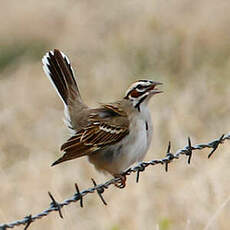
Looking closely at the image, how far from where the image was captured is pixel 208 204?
9.41 meters

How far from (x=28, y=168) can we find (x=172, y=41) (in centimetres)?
468

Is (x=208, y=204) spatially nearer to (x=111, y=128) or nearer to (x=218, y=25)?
(x=111, y=128)

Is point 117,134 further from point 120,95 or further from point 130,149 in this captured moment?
point 120,95

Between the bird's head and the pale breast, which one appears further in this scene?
the bird's head

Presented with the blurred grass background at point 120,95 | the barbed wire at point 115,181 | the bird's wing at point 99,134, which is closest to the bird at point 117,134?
the bird's wing at point 99,134

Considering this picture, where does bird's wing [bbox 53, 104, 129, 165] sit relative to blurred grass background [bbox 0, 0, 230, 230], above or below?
below

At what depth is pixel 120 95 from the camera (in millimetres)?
13906

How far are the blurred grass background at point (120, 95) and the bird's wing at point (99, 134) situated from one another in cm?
114

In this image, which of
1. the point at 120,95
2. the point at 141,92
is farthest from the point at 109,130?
the point at 120,95

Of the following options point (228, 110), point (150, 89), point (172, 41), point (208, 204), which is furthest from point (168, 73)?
point (150, 89)

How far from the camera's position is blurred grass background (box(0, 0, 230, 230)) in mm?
9922

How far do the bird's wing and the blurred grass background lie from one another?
1.14 meters

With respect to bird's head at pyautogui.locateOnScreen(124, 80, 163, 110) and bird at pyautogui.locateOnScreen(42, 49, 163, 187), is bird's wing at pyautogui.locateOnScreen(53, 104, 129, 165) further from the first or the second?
bird's head at pyautogui.locateOnScreen(124, 80, 163, 110)

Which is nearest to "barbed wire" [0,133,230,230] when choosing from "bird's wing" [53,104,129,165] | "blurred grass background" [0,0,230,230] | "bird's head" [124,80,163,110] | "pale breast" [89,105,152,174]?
"pale breast" [89,105,152,174]
